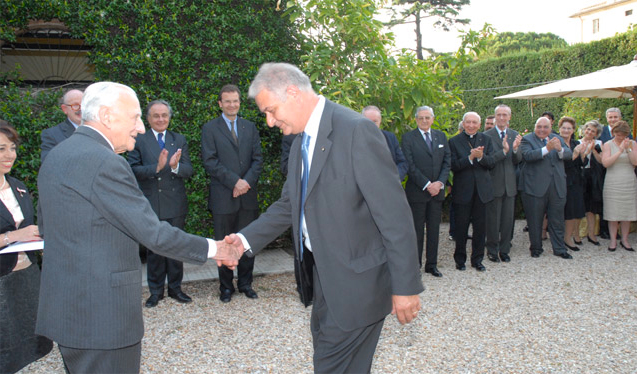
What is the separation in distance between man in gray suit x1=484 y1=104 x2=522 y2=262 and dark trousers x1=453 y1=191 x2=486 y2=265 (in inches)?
10.6

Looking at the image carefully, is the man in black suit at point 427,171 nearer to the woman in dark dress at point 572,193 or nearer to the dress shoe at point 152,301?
the woman in dark dress at point 572,193

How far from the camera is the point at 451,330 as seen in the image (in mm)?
4770

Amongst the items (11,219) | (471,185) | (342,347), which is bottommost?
(342,347)

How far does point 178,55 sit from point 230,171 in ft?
6.67

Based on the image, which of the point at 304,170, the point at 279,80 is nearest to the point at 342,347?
the point at 304,170

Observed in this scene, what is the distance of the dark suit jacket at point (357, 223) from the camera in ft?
7.48

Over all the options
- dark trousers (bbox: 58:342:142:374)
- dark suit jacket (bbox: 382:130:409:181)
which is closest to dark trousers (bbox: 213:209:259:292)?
dark suit jacket (bbox: 382:130:409:181)

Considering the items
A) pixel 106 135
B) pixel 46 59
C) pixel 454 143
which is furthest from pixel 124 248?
pixel 46 59

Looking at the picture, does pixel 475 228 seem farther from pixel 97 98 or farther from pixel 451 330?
pixel 97 98

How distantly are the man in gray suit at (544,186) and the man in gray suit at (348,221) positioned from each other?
615 cm

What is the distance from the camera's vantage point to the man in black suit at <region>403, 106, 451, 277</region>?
673cm

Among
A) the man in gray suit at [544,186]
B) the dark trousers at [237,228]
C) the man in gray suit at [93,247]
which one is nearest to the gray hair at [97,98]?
the man in gray suit at [93,247]

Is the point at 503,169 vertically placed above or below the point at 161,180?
below

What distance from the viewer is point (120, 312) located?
7.14 ft
